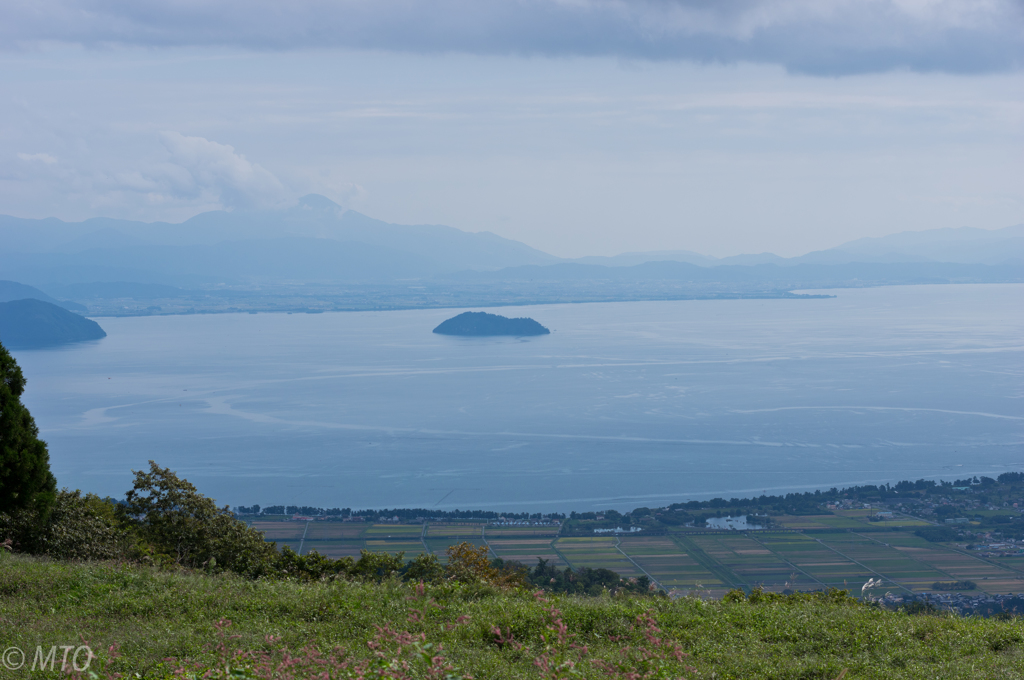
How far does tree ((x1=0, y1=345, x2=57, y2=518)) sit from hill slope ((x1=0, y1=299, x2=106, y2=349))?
85941 millimetres

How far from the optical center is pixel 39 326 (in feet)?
282

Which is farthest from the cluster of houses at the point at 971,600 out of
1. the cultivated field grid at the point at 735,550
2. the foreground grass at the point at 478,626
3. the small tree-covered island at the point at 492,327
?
the small tree-covered island at the point at 492,327

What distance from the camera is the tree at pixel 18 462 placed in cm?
813

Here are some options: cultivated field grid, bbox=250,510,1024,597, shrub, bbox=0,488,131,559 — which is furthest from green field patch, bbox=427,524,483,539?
shrub, bbox=0,488,131,559

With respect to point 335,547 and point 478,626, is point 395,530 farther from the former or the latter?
point 478,626

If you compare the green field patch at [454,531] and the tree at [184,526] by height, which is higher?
the tree at [184,526]

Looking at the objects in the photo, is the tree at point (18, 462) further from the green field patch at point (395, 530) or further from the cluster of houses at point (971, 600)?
the green field patch at point (395, 530)

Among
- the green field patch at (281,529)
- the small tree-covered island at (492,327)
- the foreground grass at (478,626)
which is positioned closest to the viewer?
the foreground grass at (478,626)

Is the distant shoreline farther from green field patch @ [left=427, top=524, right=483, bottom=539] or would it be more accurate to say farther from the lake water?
green field patch @ [left=427, top=524, right=483, bottom=539]

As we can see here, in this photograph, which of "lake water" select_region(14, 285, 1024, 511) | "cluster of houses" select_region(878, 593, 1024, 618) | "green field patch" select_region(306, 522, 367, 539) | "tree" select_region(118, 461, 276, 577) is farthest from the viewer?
"lake water" select_region(14, 285, 1024, 511)

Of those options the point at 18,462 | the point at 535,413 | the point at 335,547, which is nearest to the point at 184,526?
the point at 18,462

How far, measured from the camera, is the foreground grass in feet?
14.9

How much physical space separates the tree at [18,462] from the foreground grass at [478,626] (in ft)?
5.61

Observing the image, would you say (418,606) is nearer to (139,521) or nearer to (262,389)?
(139,521)
